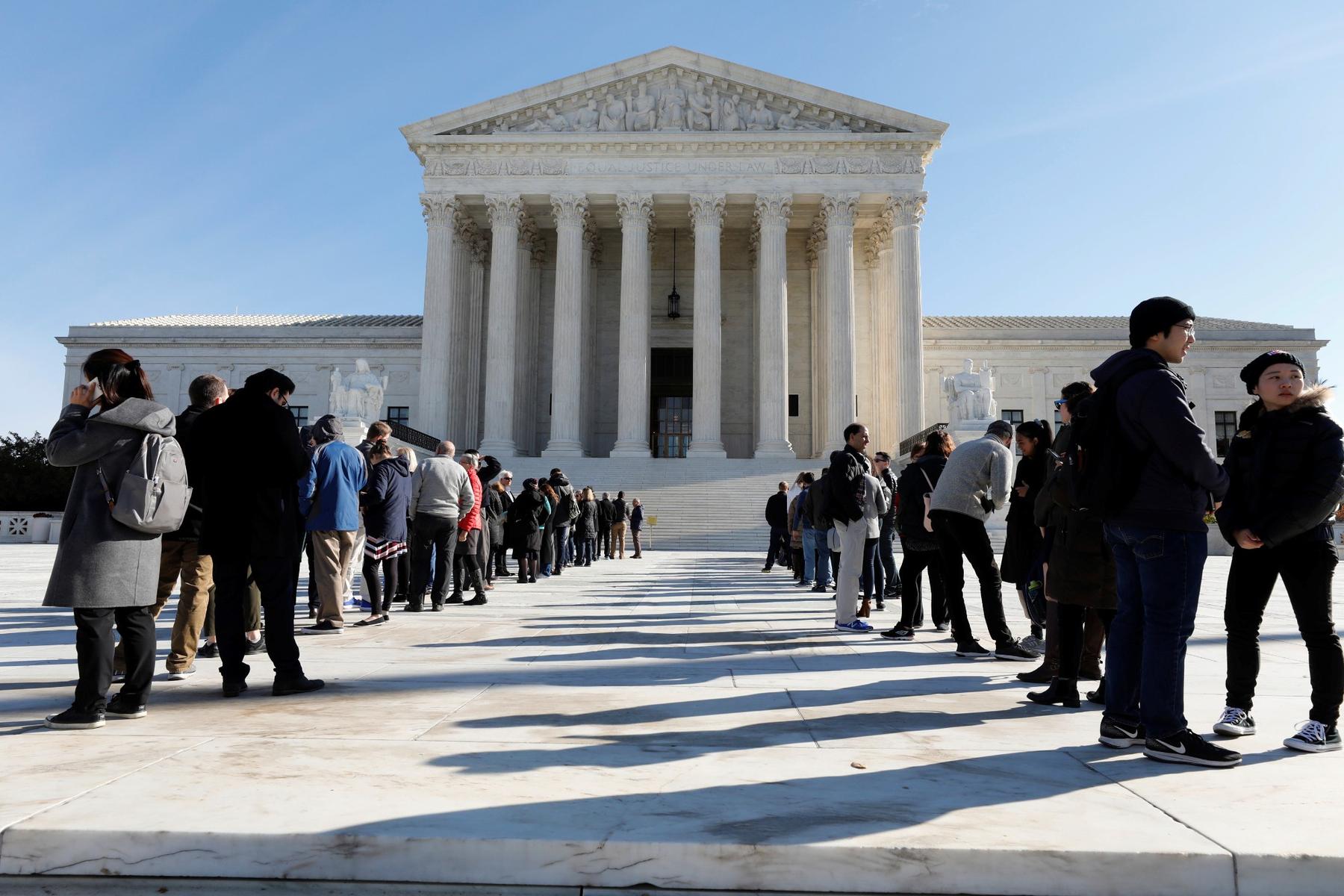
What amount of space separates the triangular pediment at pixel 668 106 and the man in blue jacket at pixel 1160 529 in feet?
116

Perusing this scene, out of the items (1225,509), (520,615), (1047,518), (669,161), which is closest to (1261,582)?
(1225,509)

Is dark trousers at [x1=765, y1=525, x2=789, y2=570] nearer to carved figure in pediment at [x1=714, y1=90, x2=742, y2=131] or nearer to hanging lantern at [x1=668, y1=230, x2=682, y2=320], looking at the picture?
hanging lantern at [x1=668, y1=230, x2=682, y2=320]

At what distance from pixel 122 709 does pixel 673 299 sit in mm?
37586

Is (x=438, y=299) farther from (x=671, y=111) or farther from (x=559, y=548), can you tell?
(x=559, y=548)

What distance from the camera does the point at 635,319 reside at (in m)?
36.7

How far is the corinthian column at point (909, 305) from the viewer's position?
36.1 meters

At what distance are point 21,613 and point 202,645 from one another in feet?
12.5

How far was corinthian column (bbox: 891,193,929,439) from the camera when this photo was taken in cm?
3606

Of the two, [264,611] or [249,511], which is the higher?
[249,511]

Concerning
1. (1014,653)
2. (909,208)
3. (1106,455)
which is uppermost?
(909,208)

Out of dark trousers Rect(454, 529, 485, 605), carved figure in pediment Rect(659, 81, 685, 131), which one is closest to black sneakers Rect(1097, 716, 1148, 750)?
dark trousers Rect(454, 529, 485, 605)

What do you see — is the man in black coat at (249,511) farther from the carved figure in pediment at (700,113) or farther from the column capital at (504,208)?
the carved figure in pediment at (700,113)

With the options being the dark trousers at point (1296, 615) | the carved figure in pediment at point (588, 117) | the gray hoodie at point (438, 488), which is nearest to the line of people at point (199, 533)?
the gray hoodie at point (438, 488)

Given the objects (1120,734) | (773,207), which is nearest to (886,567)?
(1120,734)
